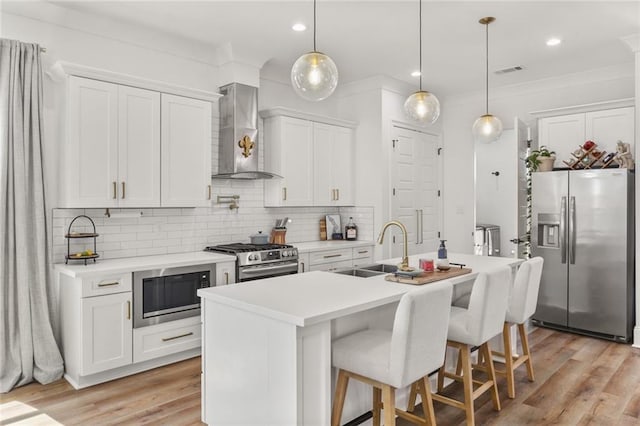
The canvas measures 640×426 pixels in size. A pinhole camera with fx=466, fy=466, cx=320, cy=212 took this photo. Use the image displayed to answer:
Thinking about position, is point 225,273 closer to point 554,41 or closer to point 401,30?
point 401,30

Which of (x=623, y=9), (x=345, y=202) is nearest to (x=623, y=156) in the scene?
(x=623, y=9)

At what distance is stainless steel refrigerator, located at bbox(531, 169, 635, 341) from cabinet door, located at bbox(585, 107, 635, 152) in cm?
50

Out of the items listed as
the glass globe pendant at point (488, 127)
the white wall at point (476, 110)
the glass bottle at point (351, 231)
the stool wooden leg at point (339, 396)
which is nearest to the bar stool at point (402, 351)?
the stool wooden leg at point (339, 396)

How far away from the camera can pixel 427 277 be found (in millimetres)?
2951

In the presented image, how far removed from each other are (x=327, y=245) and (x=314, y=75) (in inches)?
113

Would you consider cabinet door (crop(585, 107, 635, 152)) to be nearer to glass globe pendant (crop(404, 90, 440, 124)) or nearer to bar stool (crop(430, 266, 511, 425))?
glass globe pendant (crop(404, 90, 440, 124))

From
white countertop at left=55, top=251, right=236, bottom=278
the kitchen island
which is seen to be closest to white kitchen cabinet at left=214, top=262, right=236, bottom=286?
white countertop at left=55, top=251, right=236, bottom=278

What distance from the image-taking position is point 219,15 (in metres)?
3.91

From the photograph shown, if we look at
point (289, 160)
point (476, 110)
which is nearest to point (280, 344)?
point (289, 160)

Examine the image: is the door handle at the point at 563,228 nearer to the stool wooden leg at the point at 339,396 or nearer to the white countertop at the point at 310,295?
the white countertop at the point at 310,295

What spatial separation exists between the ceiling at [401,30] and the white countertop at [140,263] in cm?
205

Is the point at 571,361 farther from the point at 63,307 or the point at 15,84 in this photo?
the point at 15,84

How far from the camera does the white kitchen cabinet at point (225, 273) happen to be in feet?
13.7

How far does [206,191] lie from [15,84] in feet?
5.59
